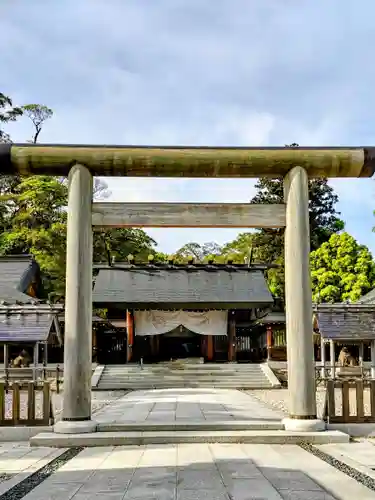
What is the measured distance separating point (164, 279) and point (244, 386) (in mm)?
7971

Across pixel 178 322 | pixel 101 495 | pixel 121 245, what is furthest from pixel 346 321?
pixel 121 245

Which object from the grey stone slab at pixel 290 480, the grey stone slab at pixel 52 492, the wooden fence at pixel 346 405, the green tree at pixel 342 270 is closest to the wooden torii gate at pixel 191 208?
the wooden fence at pixel 346 405

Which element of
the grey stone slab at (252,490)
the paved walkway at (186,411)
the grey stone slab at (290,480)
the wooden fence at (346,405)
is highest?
the wooden fence at (346,405)

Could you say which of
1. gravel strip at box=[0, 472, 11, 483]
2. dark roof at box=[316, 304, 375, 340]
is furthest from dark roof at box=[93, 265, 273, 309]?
gravel strip at box=[0, 472, 11, 483]

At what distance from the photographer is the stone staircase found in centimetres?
2180

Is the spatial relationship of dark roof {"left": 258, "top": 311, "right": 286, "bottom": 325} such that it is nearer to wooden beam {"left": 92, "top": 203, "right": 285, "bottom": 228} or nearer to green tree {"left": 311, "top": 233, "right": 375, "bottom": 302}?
green tree {"left": 311, "top": 233, "right": 375, "bottom": 302}

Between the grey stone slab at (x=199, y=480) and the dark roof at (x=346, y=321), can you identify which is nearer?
the grey stone slab at (x=199, y=480)

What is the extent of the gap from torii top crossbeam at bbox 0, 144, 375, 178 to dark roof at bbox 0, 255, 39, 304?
16.7 m

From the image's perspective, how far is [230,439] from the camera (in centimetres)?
824

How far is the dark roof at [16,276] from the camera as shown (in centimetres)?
2594

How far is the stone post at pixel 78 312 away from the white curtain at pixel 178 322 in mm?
17743

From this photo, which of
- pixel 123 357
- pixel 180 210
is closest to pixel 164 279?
pixel 123 357

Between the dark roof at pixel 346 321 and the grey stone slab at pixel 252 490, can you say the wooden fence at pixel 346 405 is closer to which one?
the grey stone slab at pixel 252 490

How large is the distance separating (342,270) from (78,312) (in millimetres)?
26669
